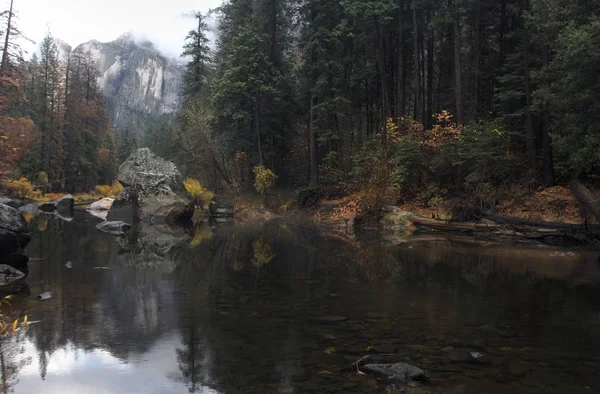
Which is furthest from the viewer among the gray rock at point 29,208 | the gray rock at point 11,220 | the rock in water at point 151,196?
the gray rock at point 29,208

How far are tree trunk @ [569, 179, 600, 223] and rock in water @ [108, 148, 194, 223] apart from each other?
19740mm

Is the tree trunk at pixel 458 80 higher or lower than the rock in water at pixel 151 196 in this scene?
higher

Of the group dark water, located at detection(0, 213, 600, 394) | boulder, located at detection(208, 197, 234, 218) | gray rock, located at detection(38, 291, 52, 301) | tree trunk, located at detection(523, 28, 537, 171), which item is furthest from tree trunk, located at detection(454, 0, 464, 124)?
gray rock, located at detection(38, 291, 52, 301)

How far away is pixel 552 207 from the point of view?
17703mm

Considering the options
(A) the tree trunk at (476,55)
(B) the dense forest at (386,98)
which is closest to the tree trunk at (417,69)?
(B) the dense forest at (386,98)

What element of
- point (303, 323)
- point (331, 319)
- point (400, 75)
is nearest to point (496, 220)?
point (331, 319)

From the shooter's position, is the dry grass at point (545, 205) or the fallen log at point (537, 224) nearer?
the fallen log at point (537, 224)

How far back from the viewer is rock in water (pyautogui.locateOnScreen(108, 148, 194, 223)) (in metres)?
26.6

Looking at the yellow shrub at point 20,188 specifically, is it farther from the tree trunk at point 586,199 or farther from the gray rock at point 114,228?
the tree trunk at point 586,199

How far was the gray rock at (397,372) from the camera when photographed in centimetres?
465

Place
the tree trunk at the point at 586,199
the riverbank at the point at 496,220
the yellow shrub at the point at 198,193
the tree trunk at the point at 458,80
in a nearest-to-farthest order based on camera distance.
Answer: the tree trunk at the point at 586,199
the riverbank at the point at 496,220
the tree trunk at the point at 458,80
the yellow shrub at the point at 198,193

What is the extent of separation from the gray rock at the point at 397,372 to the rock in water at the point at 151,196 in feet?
75.0

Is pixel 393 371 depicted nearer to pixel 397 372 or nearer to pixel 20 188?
pixel 397 372

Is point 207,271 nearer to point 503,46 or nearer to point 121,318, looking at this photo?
point 121,318
